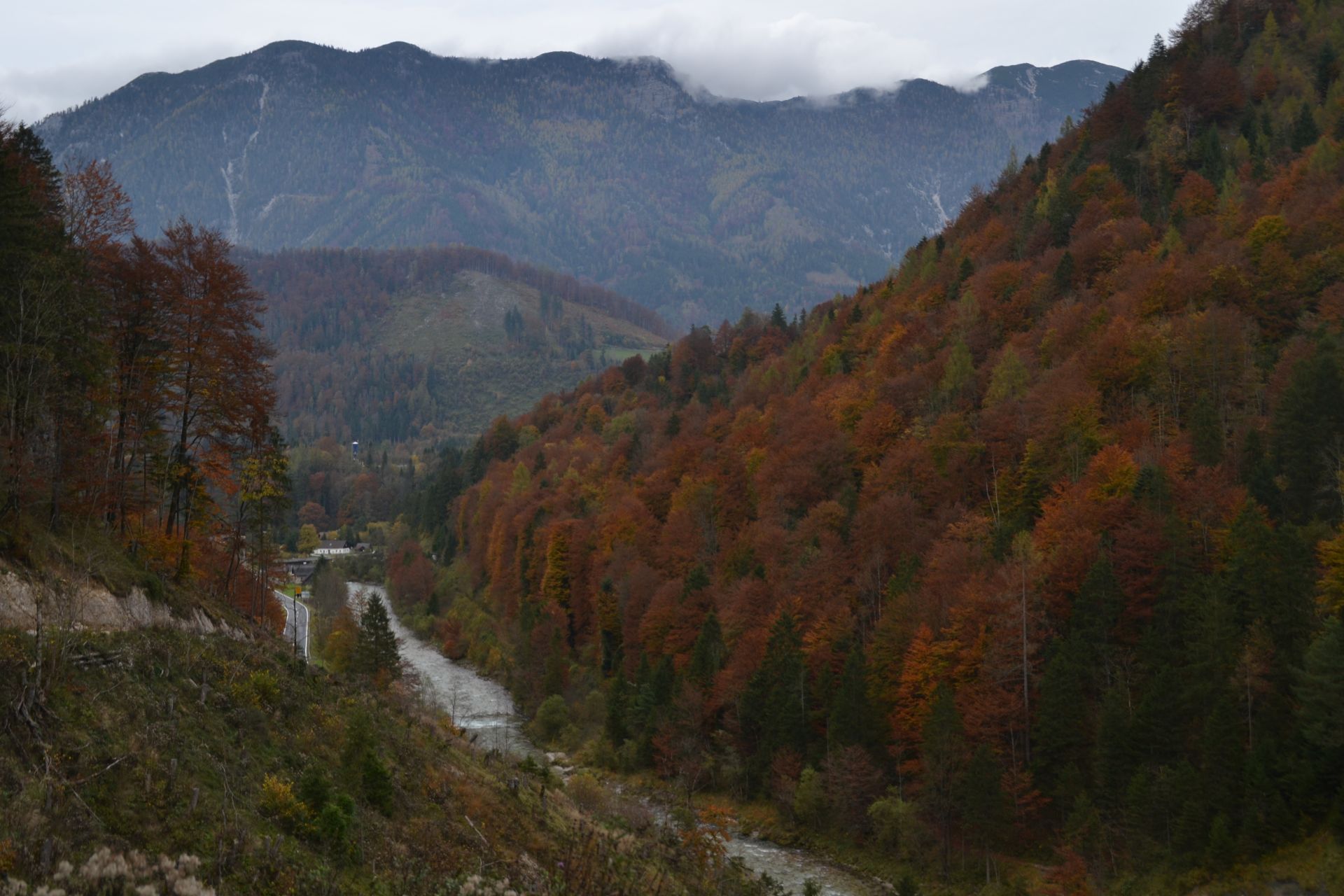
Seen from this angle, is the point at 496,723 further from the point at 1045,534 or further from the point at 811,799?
the point at 1045,534

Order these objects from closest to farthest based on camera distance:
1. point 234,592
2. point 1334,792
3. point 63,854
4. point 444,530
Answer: point 63,854 < point 1334,792 < point 234,592 < point 444,530

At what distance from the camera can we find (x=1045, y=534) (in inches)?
2406

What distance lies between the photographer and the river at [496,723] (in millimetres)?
53531

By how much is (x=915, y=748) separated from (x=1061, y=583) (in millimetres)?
12349

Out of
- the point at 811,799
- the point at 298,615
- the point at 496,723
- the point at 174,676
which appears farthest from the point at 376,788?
the point at 298,615

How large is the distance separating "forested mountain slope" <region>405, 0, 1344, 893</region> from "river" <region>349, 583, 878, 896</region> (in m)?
3.14

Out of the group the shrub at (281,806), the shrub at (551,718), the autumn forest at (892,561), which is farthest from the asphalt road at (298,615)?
the shrub at (281,806)

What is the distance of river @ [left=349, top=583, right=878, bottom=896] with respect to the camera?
53.5 meters

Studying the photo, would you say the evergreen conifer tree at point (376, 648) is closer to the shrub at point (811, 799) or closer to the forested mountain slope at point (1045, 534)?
the forested mountain slope at point (1045, 534)

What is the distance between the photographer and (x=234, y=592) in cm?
5759

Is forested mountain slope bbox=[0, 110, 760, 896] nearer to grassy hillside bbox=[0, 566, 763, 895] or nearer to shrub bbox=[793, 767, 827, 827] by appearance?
grassy hillside bbox=[0, 566, 763, 895]

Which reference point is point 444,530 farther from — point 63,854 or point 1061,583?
point 63,854

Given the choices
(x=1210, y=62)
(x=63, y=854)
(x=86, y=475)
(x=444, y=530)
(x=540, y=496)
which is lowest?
(x=444, y=530)

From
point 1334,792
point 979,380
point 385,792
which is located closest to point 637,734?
point 979,380
